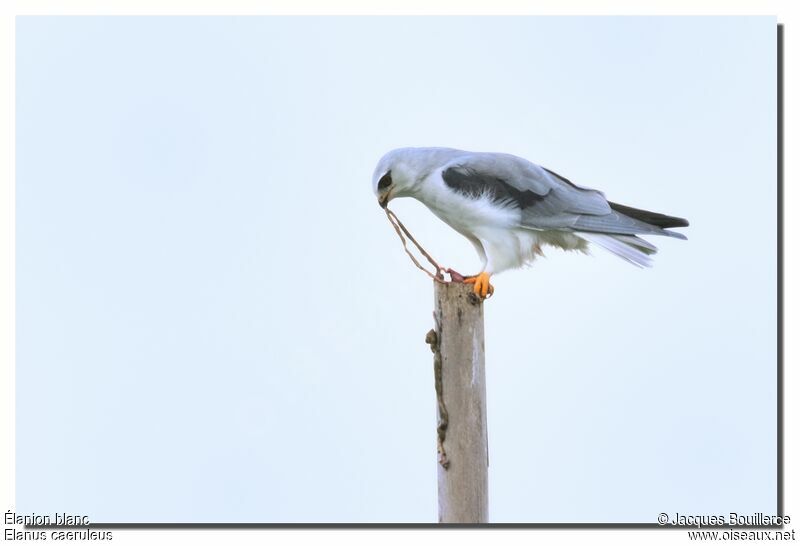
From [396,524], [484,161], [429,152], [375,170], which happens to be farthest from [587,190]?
[396,524]

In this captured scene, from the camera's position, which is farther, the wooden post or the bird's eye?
the bird's eye

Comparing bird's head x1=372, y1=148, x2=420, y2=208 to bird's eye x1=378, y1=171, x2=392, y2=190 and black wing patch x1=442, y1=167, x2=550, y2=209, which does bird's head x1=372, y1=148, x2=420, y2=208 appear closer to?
bird's eye x1=378, y1=171, x2=392, y2=190

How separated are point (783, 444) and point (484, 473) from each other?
72.1 inches

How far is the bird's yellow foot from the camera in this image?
409 centimetres

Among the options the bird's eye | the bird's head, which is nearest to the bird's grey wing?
the bird's head

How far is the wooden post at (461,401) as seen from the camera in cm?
393

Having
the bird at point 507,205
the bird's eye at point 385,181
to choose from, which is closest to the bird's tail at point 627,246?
the bird at point 507,205

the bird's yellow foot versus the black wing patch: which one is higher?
the black wing patch

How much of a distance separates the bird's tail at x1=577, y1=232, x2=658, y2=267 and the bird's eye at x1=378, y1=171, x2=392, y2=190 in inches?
44.1

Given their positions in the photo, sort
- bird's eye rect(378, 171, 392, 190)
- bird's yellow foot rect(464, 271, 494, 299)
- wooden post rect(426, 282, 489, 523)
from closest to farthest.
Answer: wooden post rect(426, 282, 489, 523) < bird's yellow foot rect(464, 271, 494, 299) < bird's eye rect(378, 171, 392, 190)

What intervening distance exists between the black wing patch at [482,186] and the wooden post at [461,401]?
754 mm

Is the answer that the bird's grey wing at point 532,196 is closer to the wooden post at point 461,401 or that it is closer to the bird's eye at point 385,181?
the bird's eye at point 385,181

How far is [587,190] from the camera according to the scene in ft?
15.4

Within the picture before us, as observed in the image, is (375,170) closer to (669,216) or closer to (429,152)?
(429,152)
